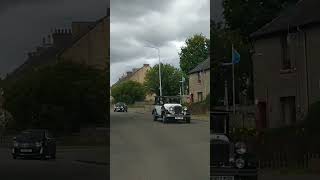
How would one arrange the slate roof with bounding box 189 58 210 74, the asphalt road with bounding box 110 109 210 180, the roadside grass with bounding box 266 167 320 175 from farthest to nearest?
the roadside grass with bounding box 266 167 320 175
the slate roof with bounding box 189 58 210 74
the asphalt road with bounding box 110 109 210 180

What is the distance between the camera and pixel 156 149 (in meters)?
4.79

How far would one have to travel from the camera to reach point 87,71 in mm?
5160

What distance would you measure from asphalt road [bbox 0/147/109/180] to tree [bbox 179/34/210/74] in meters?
1.18

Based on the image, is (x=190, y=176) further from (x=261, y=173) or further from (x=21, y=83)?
(x=21, y=83)

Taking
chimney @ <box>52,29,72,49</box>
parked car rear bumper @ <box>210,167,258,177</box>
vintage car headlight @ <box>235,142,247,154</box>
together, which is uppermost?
chimney @ <box>52,29,72,49</box>

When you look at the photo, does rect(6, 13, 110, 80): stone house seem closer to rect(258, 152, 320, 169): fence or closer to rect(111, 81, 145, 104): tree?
rect(111, 81, 145, 104): tree

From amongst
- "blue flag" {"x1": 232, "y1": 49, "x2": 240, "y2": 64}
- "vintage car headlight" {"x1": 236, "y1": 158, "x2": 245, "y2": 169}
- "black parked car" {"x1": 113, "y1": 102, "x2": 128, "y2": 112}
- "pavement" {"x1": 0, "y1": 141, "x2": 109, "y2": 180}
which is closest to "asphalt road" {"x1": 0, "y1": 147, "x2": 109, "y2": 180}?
"pavement" {"x1": 0, "y1": 141, "x2": 109, "y2": 180}

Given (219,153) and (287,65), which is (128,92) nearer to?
(219,153)

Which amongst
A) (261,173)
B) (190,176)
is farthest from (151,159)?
(261,173)

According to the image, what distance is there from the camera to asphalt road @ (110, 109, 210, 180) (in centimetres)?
475

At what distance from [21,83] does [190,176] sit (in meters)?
1.88

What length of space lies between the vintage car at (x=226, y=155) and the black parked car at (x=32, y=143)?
1.55 meters

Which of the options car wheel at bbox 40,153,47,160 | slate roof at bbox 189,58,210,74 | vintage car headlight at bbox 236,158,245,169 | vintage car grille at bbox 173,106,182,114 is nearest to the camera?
vintage car grille at bbox 173,106,182,114

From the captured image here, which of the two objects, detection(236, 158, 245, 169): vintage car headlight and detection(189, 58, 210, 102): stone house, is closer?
detection(189, 58, 210, 102): stone house
